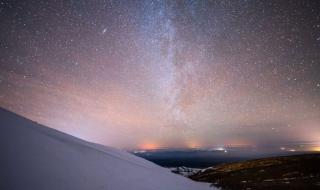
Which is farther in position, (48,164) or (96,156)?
(96,156)

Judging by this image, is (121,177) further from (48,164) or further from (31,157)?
(31,157)

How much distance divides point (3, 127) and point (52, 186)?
3.48 metres

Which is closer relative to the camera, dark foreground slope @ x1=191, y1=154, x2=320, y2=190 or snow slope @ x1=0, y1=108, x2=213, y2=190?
snow slope @ x1=0, y1=108, x2=213, y2=190

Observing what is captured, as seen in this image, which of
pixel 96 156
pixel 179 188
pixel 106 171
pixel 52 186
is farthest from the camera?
pixel 179 188

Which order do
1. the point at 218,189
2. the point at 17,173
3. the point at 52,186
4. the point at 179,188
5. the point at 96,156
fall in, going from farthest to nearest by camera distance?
the point at 218,189
the point at 179,188
the point at 96,156
the point at 52,186
the point at 17,173

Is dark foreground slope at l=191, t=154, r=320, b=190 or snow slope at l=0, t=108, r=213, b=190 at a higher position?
snow slope at l=0, t=108, r=213, b=190

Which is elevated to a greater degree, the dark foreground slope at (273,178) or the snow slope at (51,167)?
the snow slope at (51,167)

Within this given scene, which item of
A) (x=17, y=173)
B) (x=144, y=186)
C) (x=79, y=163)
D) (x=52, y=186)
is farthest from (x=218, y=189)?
(x=17, y=173)

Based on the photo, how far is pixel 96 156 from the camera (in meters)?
8.93

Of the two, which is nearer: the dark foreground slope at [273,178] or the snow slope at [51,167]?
the snow slope at [51,167]

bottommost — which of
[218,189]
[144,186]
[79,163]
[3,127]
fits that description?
[218,189]

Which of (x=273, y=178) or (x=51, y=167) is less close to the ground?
(x=51, y=167)

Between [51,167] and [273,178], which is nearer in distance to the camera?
[51,167]

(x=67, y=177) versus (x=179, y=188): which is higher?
(x=67, y=177)
